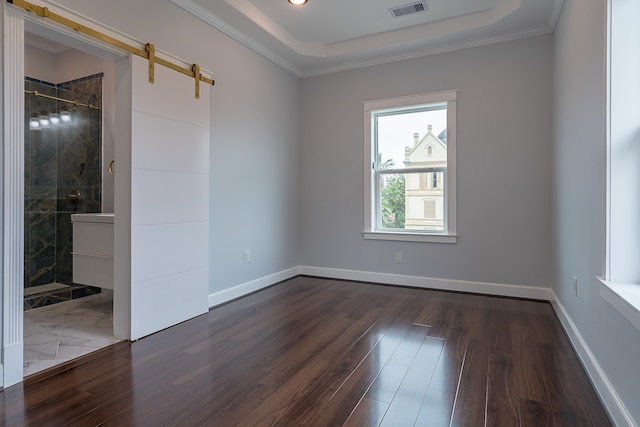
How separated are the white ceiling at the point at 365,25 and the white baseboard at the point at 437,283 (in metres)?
2.43

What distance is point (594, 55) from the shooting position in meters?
1.94

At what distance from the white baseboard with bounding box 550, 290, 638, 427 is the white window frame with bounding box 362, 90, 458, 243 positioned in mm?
1453

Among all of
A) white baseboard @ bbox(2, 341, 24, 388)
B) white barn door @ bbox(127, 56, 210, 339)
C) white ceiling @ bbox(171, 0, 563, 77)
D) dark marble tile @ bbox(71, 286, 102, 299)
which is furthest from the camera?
dark marble tile @ bbox(71, 286, 102, 299)

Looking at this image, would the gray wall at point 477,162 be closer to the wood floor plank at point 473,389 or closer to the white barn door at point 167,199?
the wood floor plank at point 473,389

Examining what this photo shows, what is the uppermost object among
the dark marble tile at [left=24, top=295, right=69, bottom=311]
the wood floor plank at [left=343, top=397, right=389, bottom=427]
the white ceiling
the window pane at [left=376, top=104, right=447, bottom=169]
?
the white ceiling

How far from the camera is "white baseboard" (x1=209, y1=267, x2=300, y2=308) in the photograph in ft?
11.1

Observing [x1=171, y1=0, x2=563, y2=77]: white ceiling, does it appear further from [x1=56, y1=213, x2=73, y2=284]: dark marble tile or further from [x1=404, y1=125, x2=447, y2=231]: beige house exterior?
[x1=56, y1=213, x2=73, y2=284]: dark marble tile

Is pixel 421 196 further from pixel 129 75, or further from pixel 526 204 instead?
pixel 129 75

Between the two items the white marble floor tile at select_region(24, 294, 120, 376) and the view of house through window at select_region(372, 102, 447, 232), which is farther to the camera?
the view of house through window at select_region(372, 102, 447, 232)

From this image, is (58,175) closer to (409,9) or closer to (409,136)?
(409,136)

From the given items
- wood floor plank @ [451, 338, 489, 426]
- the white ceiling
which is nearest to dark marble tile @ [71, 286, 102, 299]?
the white ceiling

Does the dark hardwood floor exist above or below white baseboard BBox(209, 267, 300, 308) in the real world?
below

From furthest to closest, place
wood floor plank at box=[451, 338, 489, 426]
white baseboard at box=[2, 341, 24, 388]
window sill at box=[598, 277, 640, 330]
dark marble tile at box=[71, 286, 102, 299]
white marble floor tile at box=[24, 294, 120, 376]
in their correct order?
dark marble tile at box=[71, 286, 102, 299] → white marble floor tile at box=[24, 294, 120, 376] → white baseboard at box=[2, 341, 24, 388] → wood floor plank at box=[451, 338, 489, 426] → window sill at box=[598, 277, 640, 330]

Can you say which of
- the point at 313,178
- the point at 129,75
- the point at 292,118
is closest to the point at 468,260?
the point at 313,178
